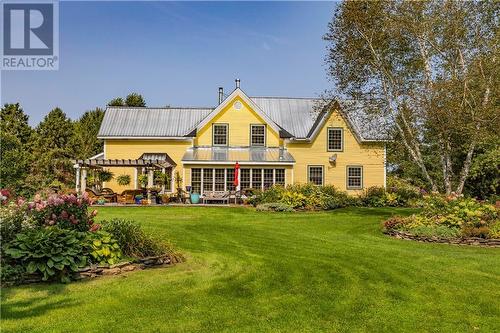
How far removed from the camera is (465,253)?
11.8 m

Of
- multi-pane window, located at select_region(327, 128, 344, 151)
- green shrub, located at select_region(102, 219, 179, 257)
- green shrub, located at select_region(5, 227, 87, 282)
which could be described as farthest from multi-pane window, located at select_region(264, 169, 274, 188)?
green shrub, located at select_region(5, 227, 87, 282)

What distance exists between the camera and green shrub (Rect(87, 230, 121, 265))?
28.7ft

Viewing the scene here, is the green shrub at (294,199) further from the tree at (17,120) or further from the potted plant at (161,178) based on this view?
the tree at (17,120)

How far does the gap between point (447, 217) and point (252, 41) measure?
9.34 meters

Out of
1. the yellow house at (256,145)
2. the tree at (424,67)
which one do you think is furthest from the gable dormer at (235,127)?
the tree at (424,67)

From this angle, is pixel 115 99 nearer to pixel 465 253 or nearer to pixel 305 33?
pixel 305 33

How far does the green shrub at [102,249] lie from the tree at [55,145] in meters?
28.2

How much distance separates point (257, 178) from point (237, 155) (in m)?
2.02

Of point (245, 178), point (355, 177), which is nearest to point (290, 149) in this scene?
point (245, 178)

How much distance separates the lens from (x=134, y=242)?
31.9 feet

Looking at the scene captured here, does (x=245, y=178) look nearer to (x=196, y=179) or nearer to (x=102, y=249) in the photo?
(x=196, y=179)

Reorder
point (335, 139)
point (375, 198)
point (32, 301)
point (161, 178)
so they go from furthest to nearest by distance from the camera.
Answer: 1. point (335, 139)
2. point (161, 178)
3. point (375, 198)
4. point (32, 301)

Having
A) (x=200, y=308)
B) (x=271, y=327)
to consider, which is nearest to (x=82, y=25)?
(x=200, y=308)

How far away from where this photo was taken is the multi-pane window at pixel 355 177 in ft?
101
